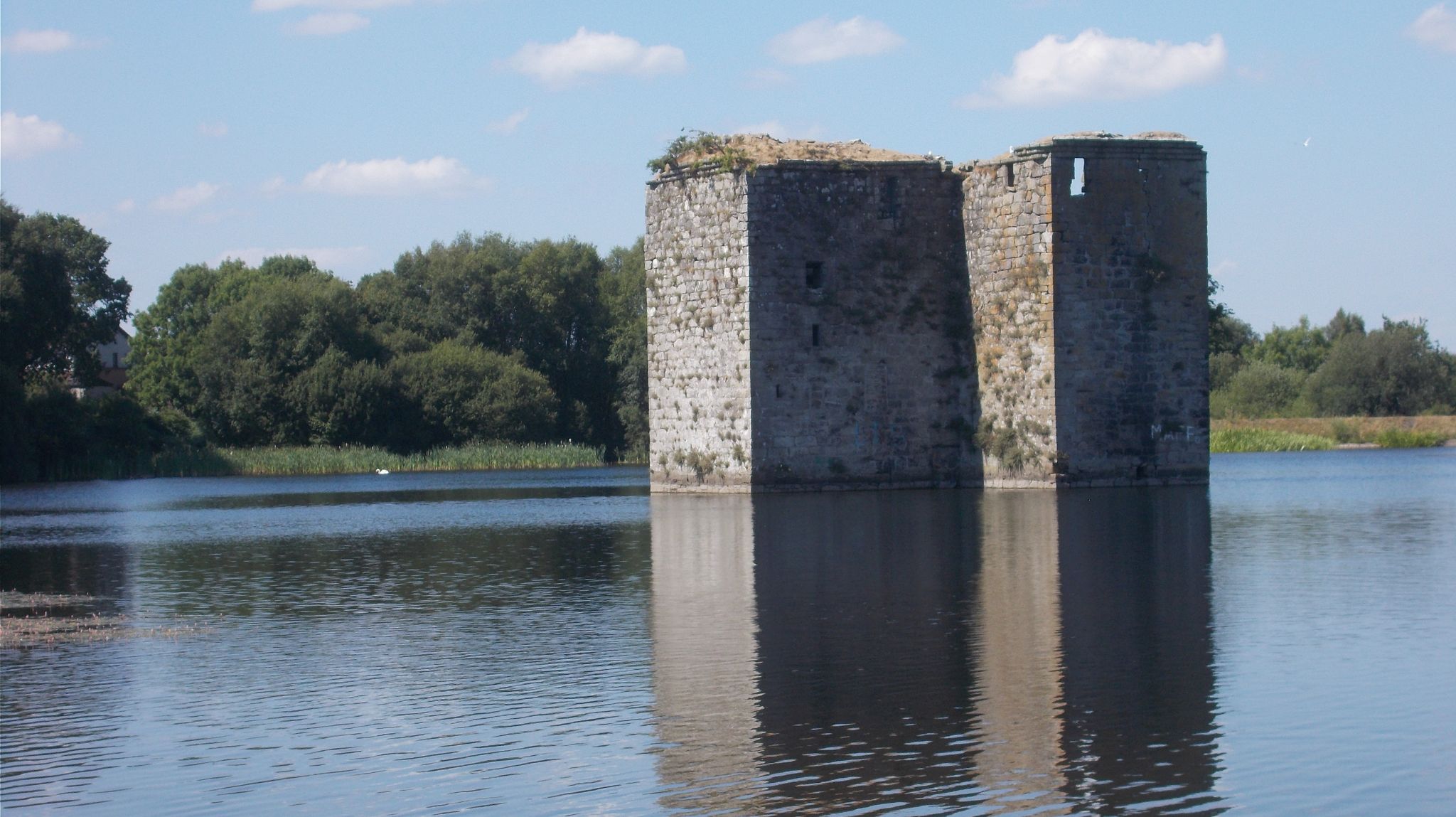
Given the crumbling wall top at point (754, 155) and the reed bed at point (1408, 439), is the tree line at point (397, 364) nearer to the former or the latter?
the reed bed at point (1408, 439)

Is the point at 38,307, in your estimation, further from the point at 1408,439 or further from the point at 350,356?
the point at 1408,439

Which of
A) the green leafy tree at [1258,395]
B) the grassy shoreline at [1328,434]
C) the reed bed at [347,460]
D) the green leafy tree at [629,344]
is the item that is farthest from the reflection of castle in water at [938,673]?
the green leafy tree at [1258,395]

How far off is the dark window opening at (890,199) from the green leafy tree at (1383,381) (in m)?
35.2

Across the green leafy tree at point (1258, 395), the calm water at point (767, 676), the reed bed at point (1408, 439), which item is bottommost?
the calm water at point (767, 676)

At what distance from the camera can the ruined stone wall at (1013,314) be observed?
2559cm

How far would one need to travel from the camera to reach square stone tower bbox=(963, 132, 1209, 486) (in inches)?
1004

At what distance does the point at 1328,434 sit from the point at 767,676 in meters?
43.3

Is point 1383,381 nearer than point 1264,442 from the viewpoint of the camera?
No

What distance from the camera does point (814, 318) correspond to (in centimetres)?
2662

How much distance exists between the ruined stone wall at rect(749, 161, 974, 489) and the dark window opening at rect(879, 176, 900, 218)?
16 millimetres

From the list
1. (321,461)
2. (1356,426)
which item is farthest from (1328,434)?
(321,461)

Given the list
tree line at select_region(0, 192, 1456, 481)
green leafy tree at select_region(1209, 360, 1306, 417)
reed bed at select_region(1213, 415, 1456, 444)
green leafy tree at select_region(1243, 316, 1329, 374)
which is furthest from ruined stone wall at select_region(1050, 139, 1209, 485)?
green leafy tree at select_region(1243, 316, 1329, 374)

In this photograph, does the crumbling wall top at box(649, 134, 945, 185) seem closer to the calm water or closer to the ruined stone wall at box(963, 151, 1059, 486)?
the ruined stone wall at box(963, 151, 1059, 486)

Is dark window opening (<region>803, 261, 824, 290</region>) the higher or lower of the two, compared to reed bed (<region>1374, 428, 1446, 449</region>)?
higher
